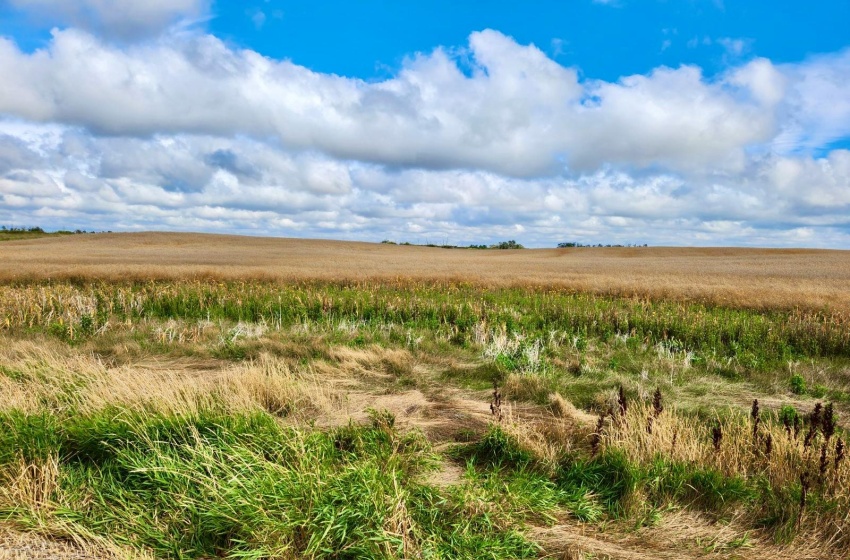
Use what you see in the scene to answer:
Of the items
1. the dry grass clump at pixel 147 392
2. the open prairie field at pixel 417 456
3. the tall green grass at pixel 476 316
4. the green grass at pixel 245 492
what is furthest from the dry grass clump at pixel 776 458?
the tall green grass at pixel 476 316

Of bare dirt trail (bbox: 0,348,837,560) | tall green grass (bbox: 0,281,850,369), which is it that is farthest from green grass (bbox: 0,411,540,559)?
tall green grass (bbox: 0,281,850,369)

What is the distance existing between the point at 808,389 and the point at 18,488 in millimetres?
11290

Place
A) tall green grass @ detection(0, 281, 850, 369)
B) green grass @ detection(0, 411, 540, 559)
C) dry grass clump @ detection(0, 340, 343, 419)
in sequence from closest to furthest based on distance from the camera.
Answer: green grass @ detection(0, 411, 540, 559) → dry grass clump @ detection(0, 340, 343, 419) → tall green grass @ detection(0, 281, 850, 369)

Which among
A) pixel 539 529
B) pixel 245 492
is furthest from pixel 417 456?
pixel 245 492

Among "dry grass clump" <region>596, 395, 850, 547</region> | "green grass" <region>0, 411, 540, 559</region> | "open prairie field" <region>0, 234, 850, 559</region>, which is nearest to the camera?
"green grass" <region>0, 411, 540, 559</region>

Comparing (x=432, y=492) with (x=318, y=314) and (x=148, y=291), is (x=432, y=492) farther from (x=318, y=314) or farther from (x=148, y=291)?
(x=148, y=291)

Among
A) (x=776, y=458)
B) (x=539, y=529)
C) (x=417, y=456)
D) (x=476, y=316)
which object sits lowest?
(x=539, y=529)

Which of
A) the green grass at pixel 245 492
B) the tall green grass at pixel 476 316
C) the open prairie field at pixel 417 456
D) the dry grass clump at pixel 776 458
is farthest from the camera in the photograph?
the tall green grass at pixel 476 316

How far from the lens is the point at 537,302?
1828cm

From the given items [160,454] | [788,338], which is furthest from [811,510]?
[788,338]

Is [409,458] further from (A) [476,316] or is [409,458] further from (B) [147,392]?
(A) [476,316]

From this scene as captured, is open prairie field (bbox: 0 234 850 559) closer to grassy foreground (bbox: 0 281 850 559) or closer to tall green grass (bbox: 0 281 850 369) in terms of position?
grassy foreground (bbox: 0 281 850 559)

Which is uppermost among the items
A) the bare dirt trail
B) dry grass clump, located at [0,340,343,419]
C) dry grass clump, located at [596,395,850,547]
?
dry grass clump, located at [0,340,343,419]

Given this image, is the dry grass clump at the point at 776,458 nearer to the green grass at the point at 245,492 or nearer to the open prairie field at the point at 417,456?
the open prairie field at the point at 417,456
